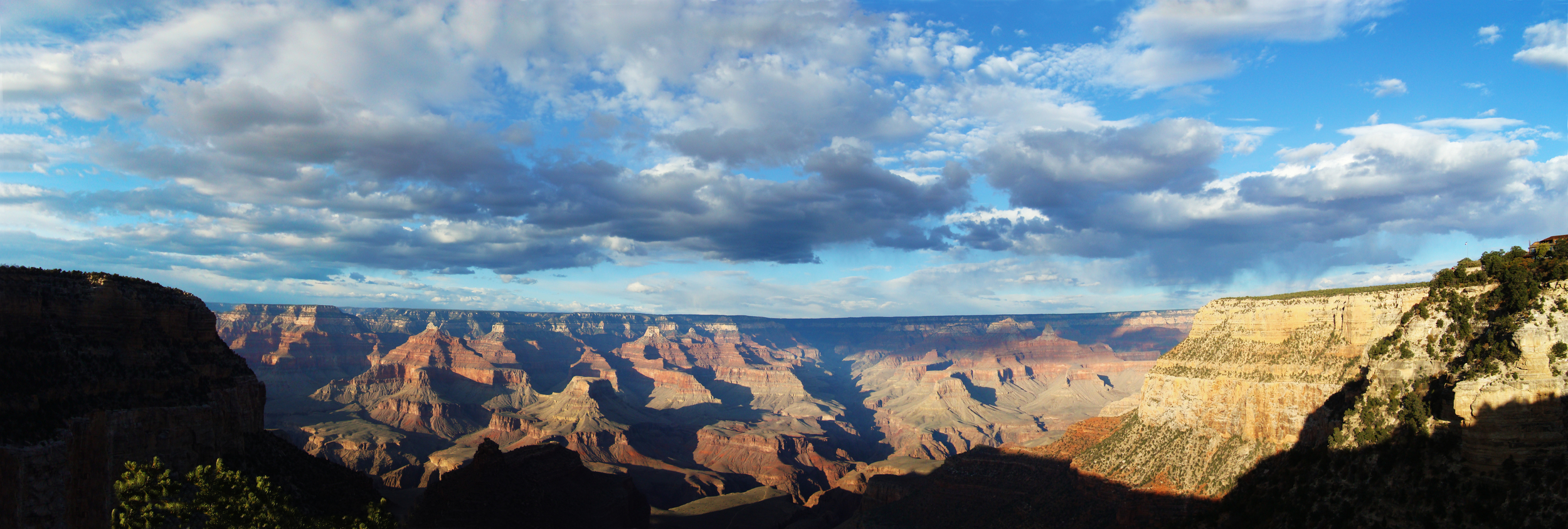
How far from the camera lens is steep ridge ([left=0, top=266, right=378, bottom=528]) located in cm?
4147

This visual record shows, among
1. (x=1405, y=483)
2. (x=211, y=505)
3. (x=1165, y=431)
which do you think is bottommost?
(x=1165, y=431)

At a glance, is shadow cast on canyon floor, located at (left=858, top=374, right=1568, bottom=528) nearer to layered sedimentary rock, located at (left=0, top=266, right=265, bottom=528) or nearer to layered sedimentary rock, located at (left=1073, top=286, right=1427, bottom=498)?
layered sedimentary rock, located at (left=1073, top=286, right=1427, bottom=498)

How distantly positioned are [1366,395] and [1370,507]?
758cm

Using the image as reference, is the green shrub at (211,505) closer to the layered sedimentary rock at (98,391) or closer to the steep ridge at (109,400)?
the layered sedimentary rock at (98,391)

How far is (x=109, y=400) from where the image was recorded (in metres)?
47.2

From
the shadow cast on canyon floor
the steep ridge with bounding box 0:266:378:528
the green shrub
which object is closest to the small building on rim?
the shadow cast on canyon floor

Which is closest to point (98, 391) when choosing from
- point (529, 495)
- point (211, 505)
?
point (211, 505)

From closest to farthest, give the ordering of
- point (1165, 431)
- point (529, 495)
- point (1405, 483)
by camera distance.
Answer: point (1405, 483) < point (1165, 431) < point (529, 495)

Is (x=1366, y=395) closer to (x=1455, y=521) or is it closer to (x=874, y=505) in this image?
(x=1455, y=521)

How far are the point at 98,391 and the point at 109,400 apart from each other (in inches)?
34.3

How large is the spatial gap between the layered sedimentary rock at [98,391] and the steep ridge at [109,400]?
0.23 ft

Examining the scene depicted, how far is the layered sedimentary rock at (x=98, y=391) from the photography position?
4125 cm

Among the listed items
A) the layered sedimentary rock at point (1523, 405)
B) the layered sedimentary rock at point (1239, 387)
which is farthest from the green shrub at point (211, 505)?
the layered sedimentary rock at point (1239, 387)

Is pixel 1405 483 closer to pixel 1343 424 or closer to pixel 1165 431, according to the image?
pixel 1343 424
